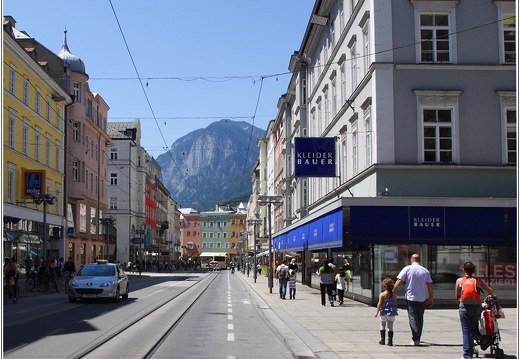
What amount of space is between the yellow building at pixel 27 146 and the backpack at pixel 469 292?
98.2 feet

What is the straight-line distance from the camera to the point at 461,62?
81.7 ft

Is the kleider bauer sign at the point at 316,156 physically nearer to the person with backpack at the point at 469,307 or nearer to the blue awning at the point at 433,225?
the blue awning at the point at 433,225

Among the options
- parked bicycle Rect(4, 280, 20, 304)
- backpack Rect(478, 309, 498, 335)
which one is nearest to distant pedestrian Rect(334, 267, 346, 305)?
parked bicycle Rect(4, 280, 20, 304)

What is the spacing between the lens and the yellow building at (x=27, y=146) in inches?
1603

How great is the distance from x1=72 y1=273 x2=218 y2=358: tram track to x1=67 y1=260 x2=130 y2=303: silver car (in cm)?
468

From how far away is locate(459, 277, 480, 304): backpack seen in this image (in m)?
11.4

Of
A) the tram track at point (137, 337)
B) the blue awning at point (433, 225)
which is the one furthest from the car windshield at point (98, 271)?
the blue awning at point (433, 225)

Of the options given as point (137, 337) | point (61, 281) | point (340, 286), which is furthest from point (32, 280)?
point (137, 337)

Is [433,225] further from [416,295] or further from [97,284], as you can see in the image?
[97,284]

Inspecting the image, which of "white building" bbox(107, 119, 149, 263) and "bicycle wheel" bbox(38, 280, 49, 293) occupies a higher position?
"white building" bbox(107, 119, 149, 263)

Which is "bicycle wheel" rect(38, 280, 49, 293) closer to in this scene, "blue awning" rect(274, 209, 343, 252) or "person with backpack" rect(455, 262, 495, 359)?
"blue awning" rect(274, 209, 343, 252)

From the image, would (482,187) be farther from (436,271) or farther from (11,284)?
(11,284)

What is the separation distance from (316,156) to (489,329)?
16914 millimetres

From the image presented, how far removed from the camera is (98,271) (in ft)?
89.9
